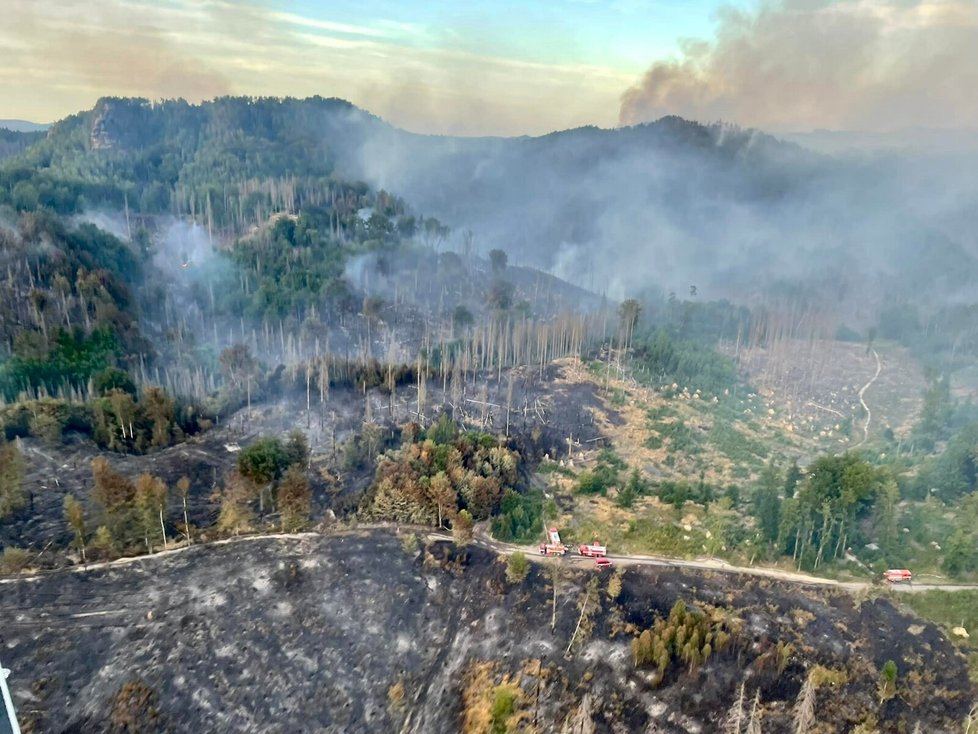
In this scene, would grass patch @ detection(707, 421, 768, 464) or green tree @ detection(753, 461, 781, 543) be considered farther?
grass patch @ detection(707, 421, 768, 464)

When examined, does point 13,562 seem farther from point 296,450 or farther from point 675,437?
point 675,437

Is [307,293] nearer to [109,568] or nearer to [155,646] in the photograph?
[109,568]

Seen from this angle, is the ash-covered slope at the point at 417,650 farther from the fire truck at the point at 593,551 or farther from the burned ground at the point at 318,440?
the burned ground at the point at 318,440

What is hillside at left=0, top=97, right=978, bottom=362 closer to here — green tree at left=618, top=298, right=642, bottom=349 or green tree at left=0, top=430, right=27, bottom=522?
green tree at left=618, top=298, right=642, bottom=349

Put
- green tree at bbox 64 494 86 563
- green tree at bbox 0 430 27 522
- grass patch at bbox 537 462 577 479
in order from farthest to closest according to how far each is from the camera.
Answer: grass patch at bbox 537 462 577 479
green tree at bbox 0 430 27 522
green tree at bbox 64 494 86 563

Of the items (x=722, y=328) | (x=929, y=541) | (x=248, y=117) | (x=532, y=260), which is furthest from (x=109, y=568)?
(x=248, y=117)

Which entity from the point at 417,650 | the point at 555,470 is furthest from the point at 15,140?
the point at 417,650

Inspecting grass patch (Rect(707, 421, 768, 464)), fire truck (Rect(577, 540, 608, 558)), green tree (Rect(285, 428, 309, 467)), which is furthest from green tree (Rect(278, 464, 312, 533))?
grass patch (Rect(707, 421, 768, 464))
